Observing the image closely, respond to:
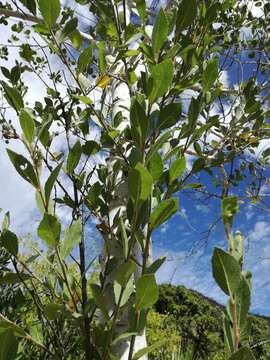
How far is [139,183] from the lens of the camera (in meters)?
0.51

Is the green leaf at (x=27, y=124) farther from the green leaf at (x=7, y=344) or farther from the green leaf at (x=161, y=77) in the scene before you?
the green leaf at (x=7, y=344)

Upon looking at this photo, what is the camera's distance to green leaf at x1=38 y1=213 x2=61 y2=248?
22.0 inches

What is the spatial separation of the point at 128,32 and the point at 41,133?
0.30 metres

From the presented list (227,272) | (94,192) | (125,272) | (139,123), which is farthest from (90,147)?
(227,272)

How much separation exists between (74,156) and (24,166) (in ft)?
0.49

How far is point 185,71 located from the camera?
86 centimetres

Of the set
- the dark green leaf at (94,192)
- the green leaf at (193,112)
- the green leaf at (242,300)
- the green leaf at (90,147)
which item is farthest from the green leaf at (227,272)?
the green leaf at (90,147)

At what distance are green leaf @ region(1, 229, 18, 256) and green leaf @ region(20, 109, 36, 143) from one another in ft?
0.50

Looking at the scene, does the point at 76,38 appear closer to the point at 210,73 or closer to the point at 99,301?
the point at 210,73

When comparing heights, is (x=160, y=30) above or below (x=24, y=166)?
above

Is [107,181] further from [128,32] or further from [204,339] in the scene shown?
[204,339]

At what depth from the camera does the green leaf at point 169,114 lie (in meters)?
0.67

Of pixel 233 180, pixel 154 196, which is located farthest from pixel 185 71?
pixel 233 180

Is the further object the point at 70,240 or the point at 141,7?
the point at 141,7
